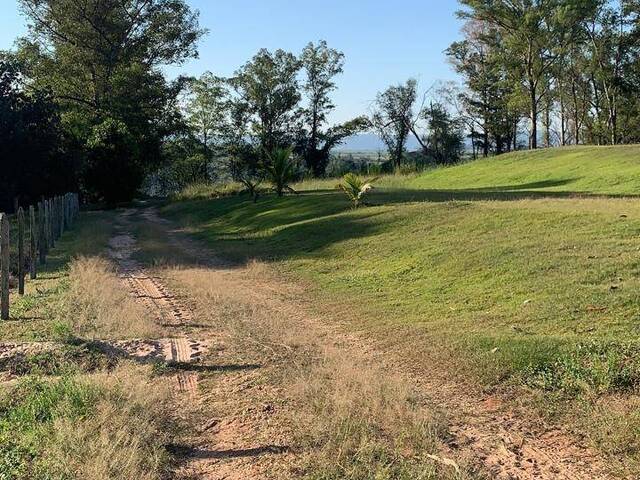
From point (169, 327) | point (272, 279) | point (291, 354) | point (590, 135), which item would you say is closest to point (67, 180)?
point (272, 279)

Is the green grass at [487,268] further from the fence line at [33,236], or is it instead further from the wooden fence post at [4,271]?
the wooden fence post at [4,271]

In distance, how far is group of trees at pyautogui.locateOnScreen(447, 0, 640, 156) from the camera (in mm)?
38938

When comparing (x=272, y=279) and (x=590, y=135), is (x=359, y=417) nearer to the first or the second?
(x=272, y=279)

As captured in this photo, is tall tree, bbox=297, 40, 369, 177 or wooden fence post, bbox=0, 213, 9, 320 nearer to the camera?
wooden fence post, bbox=0, 213, 9, 320

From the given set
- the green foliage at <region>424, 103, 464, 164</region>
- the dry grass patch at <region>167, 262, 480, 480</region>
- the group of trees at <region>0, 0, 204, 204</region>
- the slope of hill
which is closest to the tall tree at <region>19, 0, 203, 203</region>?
the group of trees at <region>0, 0, 204, 204</region>

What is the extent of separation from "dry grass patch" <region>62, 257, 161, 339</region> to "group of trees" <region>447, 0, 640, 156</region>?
34.2m

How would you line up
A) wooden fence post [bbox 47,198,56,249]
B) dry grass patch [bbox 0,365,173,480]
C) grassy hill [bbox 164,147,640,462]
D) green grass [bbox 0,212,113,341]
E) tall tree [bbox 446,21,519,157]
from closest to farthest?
dry grass patch [bbox 0,365,173,480] < grassy hill [bbox 164,147,640,462] < green grass [bbox 0,212,113,341] < wooden fence post [bbox 47,198,56,249] < tall tree [bbox 446,21,519,157]

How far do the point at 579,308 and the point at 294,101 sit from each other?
1880 inches

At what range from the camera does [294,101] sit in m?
52.7

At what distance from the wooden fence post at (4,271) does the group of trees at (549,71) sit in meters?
35.8

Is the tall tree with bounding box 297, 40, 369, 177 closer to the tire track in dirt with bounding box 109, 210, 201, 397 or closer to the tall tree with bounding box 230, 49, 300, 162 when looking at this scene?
the tall tree with bounding box 230, 49, 300, 162

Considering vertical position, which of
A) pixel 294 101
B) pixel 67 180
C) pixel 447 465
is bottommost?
pixel 447 465

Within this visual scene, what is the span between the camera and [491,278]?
8992 millimetres

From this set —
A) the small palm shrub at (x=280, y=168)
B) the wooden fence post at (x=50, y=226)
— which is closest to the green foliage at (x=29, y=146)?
the wooden fence post at (x=50, y=226)
